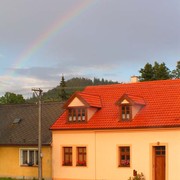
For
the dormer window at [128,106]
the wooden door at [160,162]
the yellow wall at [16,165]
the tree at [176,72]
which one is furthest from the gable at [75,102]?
the tree at [176,72]

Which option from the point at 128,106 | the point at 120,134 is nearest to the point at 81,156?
the point at 120,134

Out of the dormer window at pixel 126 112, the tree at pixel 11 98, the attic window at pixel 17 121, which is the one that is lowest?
the attic window at pixel 17 121

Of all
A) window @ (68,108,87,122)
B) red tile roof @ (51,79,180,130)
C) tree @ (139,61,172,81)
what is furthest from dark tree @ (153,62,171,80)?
window @ (68,108,87,122)

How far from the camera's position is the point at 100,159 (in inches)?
1533

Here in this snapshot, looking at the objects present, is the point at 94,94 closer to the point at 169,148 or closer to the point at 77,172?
the point at 77,172

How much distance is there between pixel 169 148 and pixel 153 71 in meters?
26.5

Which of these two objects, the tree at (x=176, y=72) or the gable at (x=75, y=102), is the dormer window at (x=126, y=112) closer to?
the gable at (x=75, y=102)

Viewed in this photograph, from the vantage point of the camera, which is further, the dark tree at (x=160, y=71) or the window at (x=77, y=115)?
the dark tree at (x=160, y=71)

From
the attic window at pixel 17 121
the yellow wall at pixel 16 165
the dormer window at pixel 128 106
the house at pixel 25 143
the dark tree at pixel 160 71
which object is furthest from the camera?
the dark tree at pixel 160 71

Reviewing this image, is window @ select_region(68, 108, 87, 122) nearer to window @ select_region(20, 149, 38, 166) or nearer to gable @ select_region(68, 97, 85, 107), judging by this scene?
gable @ select_region(68, 97, 85, 107)

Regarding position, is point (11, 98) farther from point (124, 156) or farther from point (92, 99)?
point (124, 156)

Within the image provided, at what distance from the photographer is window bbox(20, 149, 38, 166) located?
43219 millimetres

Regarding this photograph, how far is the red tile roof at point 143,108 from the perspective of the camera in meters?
36.8

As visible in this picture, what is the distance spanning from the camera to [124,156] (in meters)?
37.9
